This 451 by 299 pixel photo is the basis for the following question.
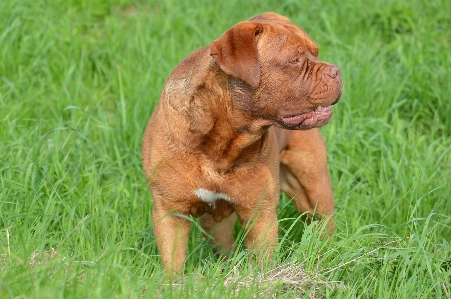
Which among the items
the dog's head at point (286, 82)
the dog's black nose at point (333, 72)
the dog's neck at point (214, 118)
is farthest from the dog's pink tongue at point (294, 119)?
the dog's black nose at point (333, 72)

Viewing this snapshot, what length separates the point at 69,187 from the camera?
17.7 feet

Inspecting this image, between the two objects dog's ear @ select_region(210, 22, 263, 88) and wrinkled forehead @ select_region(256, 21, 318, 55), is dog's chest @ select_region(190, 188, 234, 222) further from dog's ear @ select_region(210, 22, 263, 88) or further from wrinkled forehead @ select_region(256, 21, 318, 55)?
wrinkled forehead @ select_region(256, 21, 318, 55)

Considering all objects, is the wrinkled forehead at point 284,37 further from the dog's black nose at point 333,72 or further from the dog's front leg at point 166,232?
the dog's front leg at point 166,232

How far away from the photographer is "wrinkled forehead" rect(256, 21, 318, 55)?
439 cm

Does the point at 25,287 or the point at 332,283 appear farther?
the point at 332,283

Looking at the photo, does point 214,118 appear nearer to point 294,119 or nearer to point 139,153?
point 294,119

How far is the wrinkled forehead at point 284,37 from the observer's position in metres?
4.39

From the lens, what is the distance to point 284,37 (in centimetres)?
441

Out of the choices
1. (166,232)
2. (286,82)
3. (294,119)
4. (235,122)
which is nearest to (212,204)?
(166,232)

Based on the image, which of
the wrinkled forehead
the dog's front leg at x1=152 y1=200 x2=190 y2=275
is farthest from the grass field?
the wrinkled forehead

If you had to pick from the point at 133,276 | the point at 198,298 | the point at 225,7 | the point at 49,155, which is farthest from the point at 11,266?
the point at 225,7

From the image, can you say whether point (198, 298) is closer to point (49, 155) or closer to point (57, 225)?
point (57, 225)

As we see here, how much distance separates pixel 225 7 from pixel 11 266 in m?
5.12

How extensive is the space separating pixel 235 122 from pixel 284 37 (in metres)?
0.55
